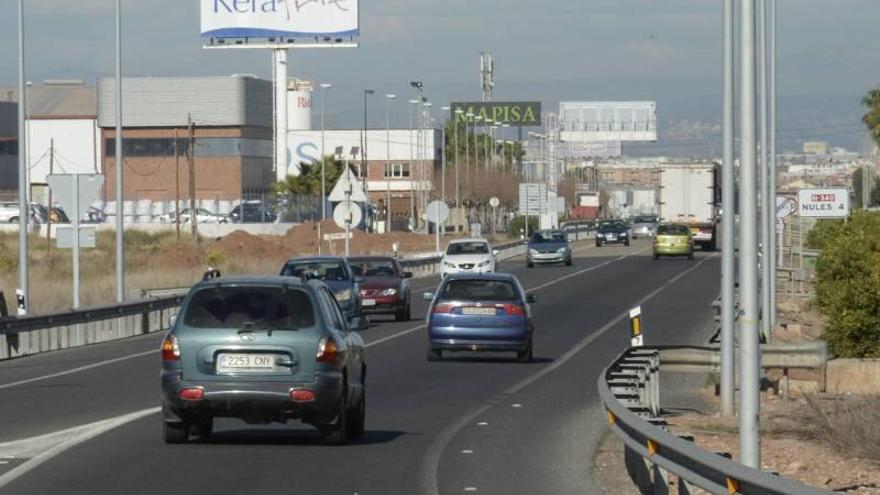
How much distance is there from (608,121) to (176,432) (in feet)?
567

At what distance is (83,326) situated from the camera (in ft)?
116

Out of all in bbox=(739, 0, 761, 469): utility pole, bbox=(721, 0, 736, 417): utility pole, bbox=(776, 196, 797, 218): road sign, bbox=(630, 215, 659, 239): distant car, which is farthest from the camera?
bbox=(630, 215, 659, 239): distant car

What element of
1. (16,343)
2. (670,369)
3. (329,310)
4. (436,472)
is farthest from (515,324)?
(436,472)

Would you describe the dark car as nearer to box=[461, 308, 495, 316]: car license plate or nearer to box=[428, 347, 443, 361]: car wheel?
box=[428, 347, 443, 361]: car wheel

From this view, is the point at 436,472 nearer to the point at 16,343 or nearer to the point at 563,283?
the point at 16,343

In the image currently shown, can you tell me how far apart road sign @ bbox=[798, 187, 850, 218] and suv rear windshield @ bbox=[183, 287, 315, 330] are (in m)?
25.3

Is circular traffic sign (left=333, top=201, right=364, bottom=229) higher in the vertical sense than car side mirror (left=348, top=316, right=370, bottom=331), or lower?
higher

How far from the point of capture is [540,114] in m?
176

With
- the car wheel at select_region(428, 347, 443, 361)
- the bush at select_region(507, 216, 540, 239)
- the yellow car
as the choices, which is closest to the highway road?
the car wheel at select_region(428, 347, 443, 361)

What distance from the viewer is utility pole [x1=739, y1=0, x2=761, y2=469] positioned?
1283 cm

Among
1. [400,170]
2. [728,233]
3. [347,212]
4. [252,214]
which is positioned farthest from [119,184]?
[400,170]

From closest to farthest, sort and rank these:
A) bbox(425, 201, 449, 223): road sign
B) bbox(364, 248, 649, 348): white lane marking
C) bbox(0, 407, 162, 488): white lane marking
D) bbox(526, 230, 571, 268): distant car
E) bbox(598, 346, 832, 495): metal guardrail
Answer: bbox(598, 346, 832, 495): metal guardrail < bbox(0, 407, 162, 488): white lane marking < bbox(364, 248, 649, 348): white lane marking < bbox(425, 201, 449, 223): road sign < bbox(526, 230, 571, 268): distant car

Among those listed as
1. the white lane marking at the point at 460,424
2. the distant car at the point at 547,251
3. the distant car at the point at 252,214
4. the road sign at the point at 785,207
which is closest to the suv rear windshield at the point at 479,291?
the white lane marking at the point at 460,424

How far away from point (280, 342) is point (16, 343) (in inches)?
673
